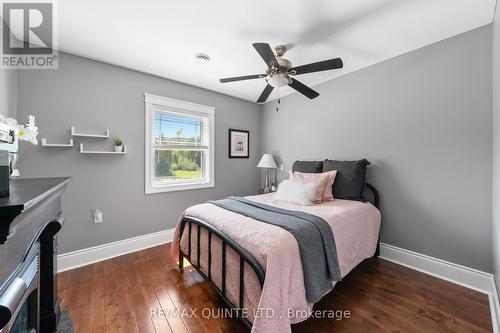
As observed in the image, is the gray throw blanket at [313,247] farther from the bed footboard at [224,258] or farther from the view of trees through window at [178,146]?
the view of trees through window at [178,146]

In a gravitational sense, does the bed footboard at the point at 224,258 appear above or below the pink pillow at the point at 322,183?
below

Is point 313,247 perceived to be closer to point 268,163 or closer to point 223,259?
point 223,259

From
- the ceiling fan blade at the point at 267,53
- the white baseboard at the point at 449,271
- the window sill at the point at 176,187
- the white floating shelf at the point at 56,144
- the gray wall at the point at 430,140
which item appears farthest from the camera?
the window sill at the point at 176,187

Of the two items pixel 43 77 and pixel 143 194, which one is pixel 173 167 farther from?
pixel 43 77

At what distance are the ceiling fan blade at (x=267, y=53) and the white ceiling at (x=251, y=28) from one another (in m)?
0.35

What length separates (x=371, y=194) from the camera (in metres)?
2.60

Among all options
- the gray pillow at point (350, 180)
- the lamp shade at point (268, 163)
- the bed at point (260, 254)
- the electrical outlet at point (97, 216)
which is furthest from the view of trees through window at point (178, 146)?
the gray pillow at point (350, 180)

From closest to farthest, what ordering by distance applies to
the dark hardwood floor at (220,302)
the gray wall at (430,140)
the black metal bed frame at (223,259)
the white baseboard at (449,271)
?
the black metal bed frame at (223,259), the dark hardwood floor at (220,302), the white baseboard at (449,271), the gray wall at (430,140)

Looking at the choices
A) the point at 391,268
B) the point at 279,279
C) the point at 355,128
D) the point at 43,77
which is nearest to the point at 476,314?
the point at 391,268

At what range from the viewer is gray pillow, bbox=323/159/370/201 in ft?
8.19

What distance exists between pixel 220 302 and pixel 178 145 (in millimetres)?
2330

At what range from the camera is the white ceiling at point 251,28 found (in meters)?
1.66

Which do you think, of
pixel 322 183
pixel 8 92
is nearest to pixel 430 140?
pixel 322 183

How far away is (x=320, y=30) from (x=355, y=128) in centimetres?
141
